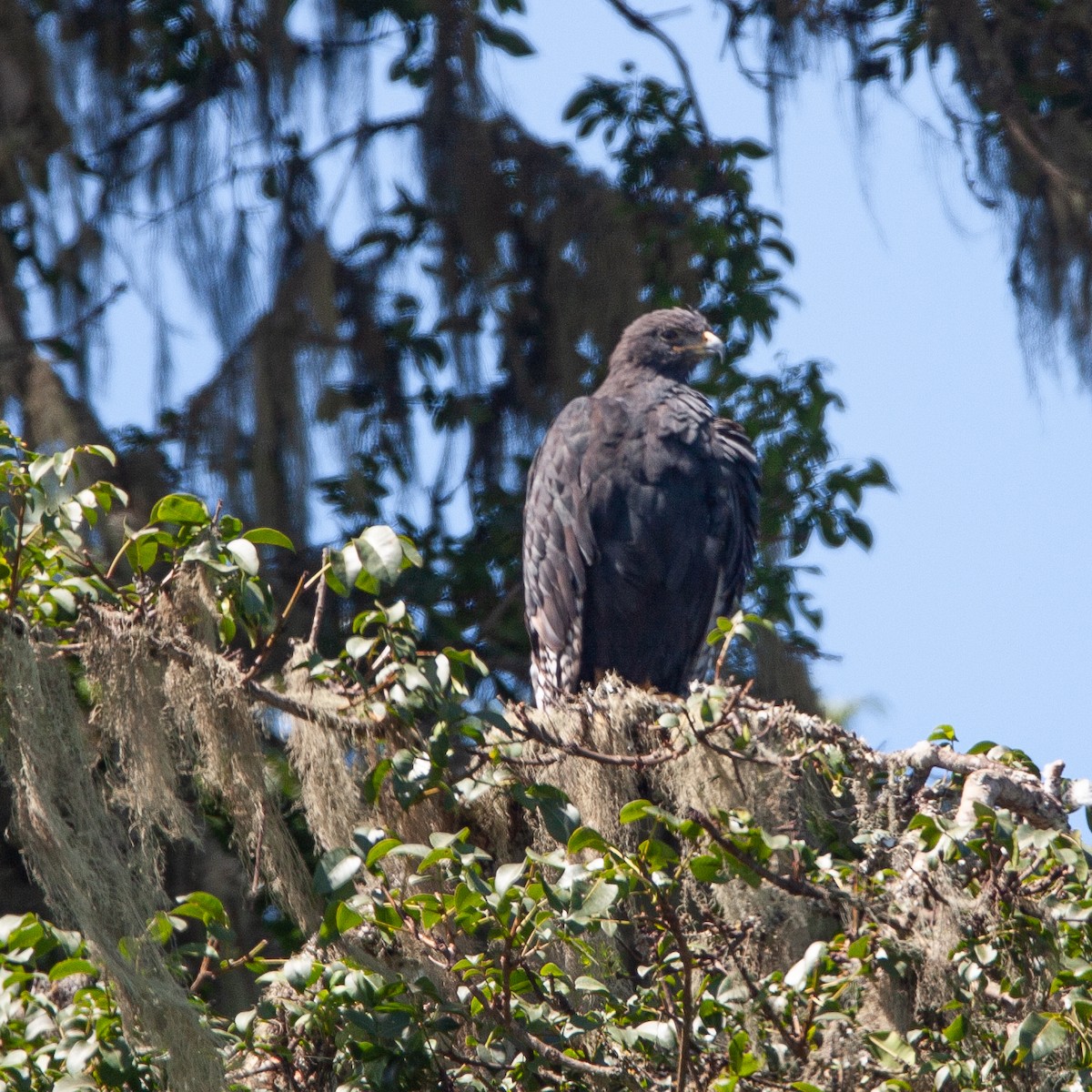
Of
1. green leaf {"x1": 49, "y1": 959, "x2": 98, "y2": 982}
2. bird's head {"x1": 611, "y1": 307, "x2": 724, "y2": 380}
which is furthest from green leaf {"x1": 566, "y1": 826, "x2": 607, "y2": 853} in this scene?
bird's head {"x1": 611, "y1": 307, "x2": 724, "y2": 380}

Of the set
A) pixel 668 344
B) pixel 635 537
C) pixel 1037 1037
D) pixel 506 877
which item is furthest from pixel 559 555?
pixel 1037 1037

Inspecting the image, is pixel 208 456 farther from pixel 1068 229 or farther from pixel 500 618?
pixel 1068 229

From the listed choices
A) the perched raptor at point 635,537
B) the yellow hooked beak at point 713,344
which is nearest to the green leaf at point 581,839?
the perched raptor at point 635,537

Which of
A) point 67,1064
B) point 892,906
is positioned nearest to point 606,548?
point 892,906

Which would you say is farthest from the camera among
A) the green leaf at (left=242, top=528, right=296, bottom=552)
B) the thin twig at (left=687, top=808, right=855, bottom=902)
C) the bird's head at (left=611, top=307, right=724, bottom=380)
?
the bird's head at (left=611, top=307, right=724, bottom=380)

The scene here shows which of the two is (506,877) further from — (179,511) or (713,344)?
(713,344)

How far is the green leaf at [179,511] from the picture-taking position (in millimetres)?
2416

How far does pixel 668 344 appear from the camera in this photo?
5207 millimetres

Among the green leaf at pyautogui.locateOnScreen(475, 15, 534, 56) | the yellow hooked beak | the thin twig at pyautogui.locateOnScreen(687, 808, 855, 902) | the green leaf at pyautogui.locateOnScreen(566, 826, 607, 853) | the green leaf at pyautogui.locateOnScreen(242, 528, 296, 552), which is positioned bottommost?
the thin twig at pyautogui.locateOnScreen(687, 808, 855, 902)

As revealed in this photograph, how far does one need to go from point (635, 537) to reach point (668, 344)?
0.87m

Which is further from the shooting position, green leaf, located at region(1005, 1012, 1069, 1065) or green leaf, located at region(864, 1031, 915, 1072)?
green leaf, located at region(864, 1031, 915, 1072)

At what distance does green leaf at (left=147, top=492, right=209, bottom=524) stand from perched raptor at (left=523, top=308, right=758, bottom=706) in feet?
7.43

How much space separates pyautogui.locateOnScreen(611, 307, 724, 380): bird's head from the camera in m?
5.16

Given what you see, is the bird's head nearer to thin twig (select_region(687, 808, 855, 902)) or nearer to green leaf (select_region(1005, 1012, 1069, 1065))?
thin twig (select_region(687, 808, 855, 902))
